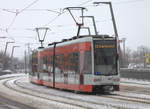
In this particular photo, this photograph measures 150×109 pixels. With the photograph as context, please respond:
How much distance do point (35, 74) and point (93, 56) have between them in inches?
516

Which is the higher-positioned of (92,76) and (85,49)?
(85,49)

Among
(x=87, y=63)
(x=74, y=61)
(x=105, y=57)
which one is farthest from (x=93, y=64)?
(x=74, y=61)

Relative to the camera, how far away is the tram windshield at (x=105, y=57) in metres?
16.8

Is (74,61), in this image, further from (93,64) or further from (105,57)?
(105,57)

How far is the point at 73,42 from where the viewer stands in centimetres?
1861

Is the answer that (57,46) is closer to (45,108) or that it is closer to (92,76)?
(92,76)

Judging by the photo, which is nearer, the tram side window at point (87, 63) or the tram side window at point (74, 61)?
the tram side window at point (87, 63)

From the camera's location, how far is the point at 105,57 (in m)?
16.8

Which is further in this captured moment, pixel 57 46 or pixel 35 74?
pixel 35 74

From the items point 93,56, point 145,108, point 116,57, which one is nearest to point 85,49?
point 93,56

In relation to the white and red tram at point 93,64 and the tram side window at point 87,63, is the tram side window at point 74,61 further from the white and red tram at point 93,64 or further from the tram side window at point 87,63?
the tram side window at point 87,63

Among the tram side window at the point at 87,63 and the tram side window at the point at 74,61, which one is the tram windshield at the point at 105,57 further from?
the tram side window at the point at 74,61

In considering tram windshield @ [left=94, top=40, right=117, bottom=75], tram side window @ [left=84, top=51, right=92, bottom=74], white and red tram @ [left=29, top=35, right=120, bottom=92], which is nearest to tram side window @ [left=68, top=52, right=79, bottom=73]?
white and red tram @ [left=29, top=35, right=120, bottom=92]

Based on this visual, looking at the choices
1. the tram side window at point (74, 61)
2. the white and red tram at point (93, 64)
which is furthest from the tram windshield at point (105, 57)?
the tram side window at point (74, 61)
